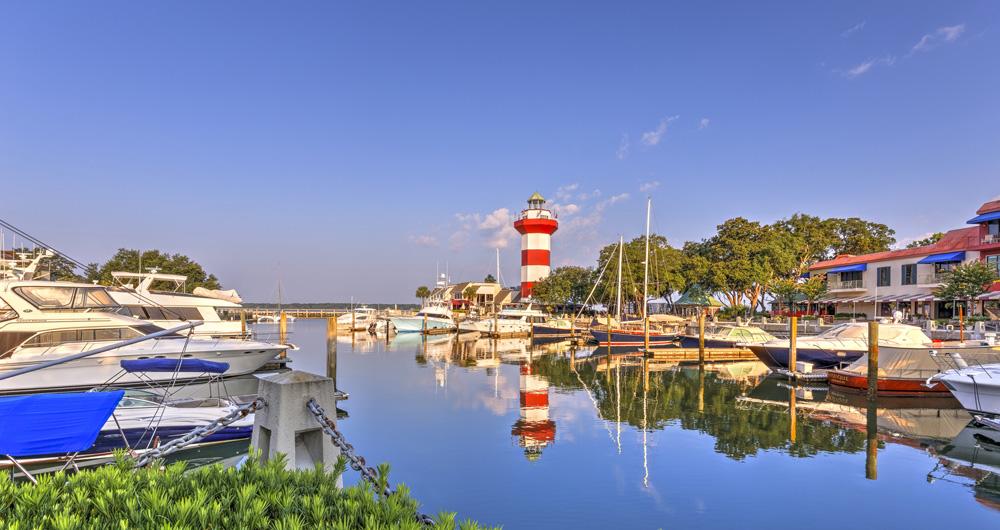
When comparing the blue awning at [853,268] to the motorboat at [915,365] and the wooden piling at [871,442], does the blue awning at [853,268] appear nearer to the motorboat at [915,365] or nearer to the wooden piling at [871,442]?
the motorboat at [915,365]

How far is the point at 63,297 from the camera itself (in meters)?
20.8

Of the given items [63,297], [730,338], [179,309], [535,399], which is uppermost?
[63,297]

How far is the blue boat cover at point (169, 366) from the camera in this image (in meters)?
12.1

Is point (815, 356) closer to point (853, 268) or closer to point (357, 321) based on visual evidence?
point (853, 268)

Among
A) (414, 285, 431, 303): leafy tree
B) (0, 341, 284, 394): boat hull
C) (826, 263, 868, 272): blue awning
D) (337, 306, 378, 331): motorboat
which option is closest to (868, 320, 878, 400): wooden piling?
(0, 341, 284, 394): boat hull

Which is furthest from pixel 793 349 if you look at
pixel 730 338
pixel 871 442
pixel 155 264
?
pixel 155 264

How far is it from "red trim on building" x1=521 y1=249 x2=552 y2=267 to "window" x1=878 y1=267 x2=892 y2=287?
141 ft

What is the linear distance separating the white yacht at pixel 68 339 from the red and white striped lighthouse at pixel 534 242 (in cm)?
6077

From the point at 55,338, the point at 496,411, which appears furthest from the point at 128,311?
the point at 496,411

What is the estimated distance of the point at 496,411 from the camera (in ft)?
69.0

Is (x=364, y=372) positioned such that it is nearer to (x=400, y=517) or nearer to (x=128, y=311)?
(x=128, y=311)

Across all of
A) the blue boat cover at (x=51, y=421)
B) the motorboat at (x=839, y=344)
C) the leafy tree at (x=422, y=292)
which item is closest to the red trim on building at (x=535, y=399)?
the motorboat at (x=839, y=344)

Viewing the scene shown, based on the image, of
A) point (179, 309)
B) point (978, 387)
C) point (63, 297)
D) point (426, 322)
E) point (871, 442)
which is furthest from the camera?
point (426, 322)

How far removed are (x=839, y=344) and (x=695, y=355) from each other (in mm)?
9907
